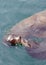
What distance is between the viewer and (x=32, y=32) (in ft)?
25.9

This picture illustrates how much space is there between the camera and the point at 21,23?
322 inches

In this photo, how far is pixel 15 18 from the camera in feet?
29.6

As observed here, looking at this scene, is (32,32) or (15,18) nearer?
(32,32)

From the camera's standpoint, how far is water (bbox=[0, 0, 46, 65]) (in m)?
7.14

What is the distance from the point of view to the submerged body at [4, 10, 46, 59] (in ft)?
23.6

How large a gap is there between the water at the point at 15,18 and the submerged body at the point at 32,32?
195mm

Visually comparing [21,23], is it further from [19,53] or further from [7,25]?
[19,53]

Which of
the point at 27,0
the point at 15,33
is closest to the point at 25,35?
the point at 15,33

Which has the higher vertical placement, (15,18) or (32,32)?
(15,18)

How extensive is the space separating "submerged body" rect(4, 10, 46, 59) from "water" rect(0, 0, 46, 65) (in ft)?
0.64

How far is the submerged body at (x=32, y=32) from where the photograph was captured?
23.6 feet

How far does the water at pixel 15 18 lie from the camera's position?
7143 millimetres

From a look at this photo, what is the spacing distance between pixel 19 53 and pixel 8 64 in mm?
425

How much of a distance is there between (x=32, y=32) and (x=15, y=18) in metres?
1.28
